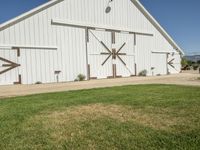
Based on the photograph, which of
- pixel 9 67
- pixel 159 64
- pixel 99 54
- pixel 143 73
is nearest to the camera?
pixel 9 67

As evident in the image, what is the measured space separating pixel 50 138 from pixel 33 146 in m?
0.44

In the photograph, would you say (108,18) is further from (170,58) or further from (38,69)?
(170,58)

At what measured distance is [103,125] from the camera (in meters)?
5.85

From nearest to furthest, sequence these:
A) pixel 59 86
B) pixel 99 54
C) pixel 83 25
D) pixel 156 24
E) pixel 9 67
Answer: pixel 59 86 < pixel 9 67 < pixel 83 25 < pixel 99 54 < pixel 156 24

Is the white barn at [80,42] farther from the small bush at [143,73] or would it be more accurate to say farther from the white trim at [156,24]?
the small bush at [143,73]

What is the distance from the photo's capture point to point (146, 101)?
8.69 metres

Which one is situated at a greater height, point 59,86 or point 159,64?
point 159,64

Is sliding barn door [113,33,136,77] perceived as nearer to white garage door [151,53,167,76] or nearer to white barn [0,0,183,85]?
white barn [0,0,183,85]

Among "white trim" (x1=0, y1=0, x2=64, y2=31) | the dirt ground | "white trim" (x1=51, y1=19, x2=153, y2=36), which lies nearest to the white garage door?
"white trim" (x1=51, y1=19, x2=153, y2=36)

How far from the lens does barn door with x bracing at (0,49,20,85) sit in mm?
16433

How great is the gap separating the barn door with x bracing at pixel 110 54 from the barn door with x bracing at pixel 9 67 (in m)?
5.37

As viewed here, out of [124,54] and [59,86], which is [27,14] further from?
[124,54]

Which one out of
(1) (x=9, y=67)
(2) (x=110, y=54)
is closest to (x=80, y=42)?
(2) (x=110, y=54)

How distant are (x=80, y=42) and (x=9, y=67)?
17.5 feet
